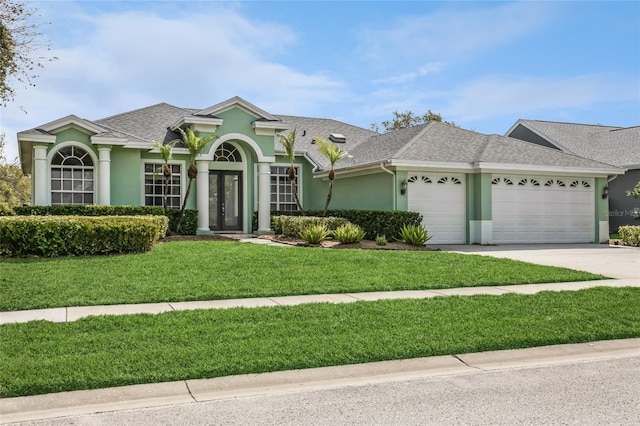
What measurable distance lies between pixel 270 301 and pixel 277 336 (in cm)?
220

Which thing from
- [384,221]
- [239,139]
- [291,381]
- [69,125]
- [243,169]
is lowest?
[291,381]

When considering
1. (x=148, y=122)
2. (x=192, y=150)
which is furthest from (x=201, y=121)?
(x=148, y=122)

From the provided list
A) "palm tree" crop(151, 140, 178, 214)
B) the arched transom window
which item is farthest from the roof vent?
"palm tree" crop(151, 140, 178, 214)

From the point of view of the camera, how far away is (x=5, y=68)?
16.1 meters

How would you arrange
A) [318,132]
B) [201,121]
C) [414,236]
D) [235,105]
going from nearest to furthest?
[414,236] → [201,121] → [235,105] → [318,132]

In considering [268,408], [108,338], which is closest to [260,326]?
[108,338]

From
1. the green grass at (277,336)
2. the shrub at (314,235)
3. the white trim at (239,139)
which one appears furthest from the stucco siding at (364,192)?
the green grass at (277,336)

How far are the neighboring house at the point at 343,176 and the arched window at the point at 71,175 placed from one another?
0.03 meters

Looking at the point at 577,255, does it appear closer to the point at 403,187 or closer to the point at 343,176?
the point at 403,187

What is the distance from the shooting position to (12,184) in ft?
155

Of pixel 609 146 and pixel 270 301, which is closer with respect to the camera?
pixel 270 301

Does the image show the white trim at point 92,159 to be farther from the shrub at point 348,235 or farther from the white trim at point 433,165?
the white trim at point 433,165

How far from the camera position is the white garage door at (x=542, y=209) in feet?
68.9

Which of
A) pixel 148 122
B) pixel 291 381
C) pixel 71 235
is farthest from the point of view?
pixel 148 122
